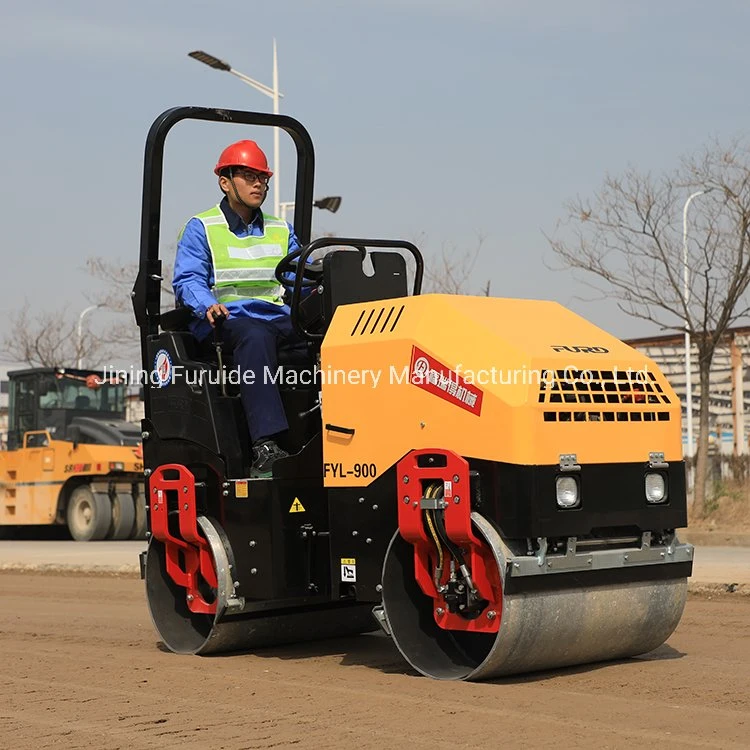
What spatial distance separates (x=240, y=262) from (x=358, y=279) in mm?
835

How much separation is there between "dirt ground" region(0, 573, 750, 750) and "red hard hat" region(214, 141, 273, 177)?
9.06ft

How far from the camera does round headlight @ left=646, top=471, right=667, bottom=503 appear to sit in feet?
20.9

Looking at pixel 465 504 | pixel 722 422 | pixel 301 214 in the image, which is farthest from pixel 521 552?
pixel 722 422

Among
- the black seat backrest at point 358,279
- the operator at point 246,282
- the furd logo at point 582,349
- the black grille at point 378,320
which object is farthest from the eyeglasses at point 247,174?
the furd logo at point 582,349

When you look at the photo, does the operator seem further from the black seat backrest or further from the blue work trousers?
the black seat backrest

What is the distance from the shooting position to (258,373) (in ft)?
23.6

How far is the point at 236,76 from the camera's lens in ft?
76.6

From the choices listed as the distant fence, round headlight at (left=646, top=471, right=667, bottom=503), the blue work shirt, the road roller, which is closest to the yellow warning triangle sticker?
the road roller

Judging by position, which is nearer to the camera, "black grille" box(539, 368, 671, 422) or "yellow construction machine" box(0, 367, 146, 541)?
"black grille" box(539, 368, 671, 422)

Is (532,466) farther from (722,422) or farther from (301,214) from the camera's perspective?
(722,422)

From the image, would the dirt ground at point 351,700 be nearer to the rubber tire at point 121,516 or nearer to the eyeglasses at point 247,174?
the eyeglasses at point 247,174

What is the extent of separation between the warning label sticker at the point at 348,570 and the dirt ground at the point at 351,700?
47 centimetres

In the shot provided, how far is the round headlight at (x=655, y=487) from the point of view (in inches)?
251

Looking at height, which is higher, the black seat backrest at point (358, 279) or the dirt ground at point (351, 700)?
the black seat backrest at point (358, 279)
